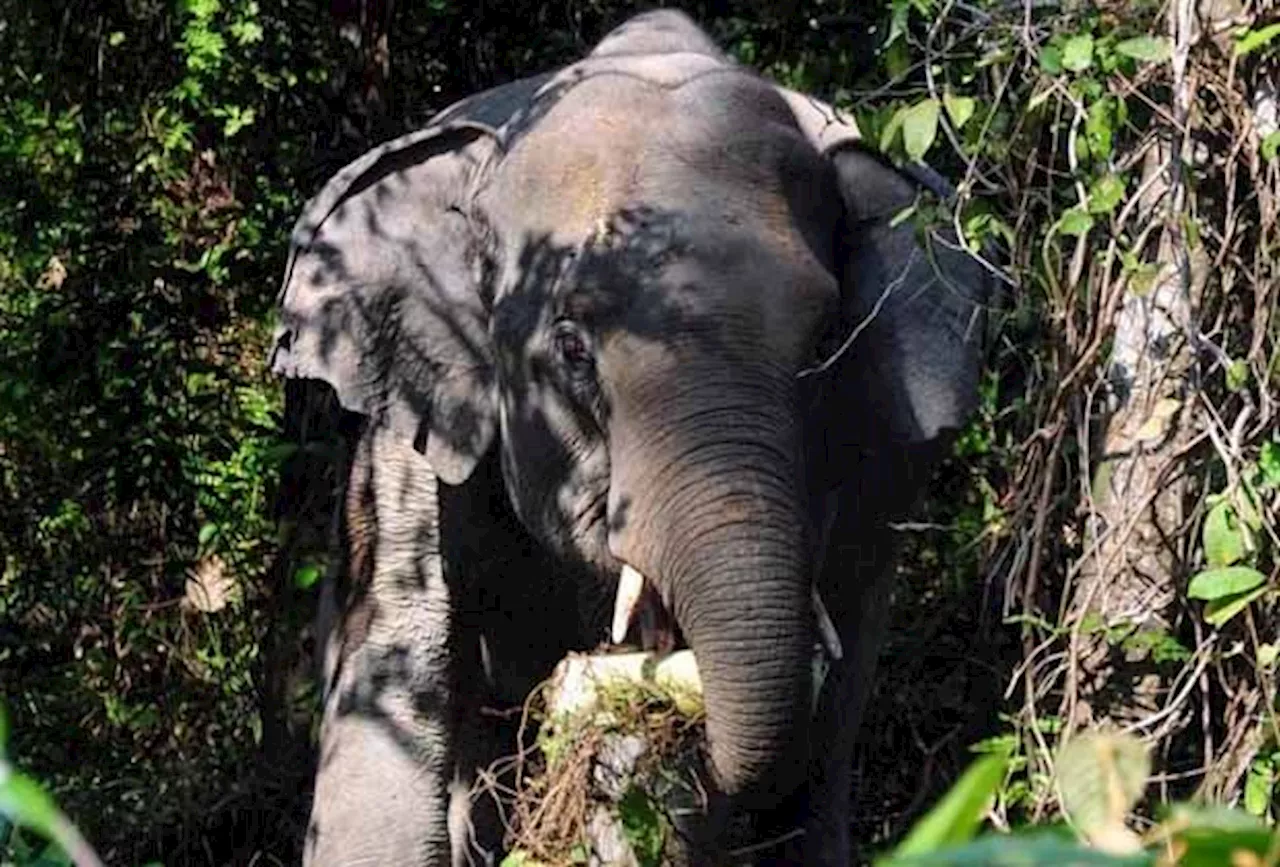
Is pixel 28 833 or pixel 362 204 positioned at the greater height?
pixel 362 204

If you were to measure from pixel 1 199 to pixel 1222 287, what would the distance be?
378cm

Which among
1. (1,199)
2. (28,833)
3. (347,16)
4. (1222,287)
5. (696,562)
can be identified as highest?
(347,16)

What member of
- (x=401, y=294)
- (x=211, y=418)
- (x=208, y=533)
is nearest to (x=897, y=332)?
(x=401, y=294)

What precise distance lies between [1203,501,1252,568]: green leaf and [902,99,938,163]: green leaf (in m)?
0.71

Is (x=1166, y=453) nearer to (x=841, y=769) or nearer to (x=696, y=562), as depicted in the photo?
(x=696, y=562)

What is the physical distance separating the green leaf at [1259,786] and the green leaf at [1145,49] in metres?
1.12

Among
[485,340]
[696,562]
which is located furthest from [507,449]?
[696,562]

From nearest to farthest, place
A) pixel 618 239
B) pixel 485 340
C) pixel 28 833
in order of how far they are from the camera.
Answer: pixel 28 833, pixel 618 239, pixel 485 340

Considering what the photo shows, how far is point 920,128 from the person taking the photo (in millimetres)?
5051

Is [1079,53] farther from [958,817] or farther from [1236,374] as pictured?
[958,817]

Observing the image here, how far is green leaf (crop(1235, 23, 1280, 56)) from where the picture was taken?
4.74m

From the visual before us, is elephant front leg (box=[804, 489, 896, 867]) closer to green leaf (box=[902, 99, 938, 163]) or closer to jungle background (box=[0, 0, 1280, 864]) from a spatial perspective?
jungle background (box=[0, 0, 1280, 864])

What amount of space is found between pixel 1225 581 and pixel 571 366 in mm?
1655

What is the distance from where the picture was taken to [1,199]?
7.89 m
